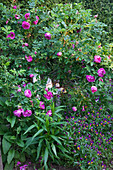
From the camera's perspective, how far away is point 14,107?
2.24 m

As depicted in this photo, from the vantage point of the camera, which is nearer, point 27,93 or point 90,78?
point 27,93

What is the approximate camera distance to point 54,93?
266 cm

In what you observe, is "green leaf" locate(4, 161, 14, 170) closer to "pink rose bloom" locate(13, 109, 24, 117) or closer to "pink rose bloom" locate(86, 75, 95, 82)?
"pink rose bloom" locate(13, 109, 24, 117)

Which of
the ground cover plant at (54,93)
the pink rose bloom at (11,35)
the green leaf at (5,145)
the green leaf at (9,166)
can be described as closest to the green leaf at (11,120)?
the ground cover plant at (54,93)

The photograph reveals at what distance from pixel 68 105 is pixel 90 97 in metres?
0.39

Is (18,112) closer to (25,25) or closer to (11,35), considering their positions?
(11,35)

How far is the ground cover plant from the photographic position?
→ 7.37 ft

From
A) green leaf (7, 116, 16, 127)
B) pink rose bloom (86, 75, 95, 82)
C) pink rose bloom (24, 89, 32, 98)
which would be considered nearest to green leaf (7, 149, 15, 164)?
green leaf (7, 116, 16, 127)

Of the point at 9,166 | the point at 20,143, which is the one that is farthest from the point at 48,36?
the point at 9,166

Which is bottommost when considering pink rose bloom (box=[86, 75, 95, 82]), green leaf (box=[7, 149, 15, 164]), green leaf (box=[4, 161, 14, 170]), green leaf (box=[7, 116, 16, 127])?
green leaf (box=[4, 161, 14, 170])

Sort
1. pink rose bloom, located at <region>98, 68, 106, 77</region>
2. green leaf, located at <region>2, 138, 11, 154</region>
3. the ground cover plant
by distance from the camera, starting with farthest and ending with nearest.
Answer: pink rose bloom, located at <region>98, 68, 106, 77</region>, the ground cover plant, green leaf, located at <region>2, 138, 11, 154</region>

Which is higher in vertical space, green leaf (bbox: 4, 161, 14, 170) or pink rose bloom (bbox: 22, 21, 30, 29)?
pink rose bloom (bbox: 22, 21, 30, 29)

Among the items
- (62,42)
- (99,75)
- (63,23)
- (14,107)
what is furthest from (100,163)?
(63,23)

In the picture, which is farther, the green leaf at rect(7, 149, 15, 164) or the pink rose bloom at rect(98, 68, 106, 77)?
the pink rose bloom at rect(98, 68, 106, 77)
